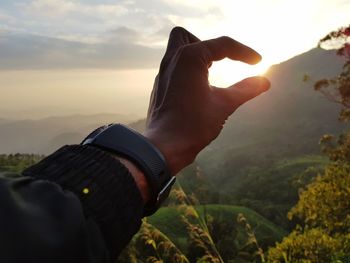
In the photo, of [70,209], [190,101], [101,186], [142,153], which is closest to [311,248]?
[190,101]

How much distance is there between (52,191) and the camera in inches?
37.0

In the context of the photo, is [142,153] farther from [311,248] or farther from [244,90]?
[311,248]

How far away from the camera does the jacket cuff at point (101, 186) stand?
1.02 meters

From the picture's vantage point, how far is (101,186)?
1079 millimetres

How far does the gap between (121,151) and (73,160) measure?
7.0 inches

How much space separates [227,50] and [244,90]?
160mm

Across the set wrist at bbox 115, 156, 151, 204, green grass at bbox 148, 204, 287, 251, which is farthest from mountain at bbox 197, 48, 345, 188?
wrist at bbox 115, 156, 151, 204

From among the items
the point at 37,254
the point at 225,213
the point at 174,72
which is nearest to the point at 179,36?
the point at 174,72

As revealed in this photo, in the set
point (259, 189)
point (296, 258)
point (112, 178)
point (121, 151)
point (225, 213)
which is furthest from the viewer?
point (259, 189)

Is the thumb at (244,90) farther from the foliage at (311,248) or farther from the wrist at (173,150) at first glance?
the foliage at (311,248)

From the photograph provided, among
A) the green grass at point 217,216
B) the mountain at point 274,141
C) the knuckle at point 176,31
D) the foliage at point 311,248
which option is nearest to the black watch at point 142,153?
the knuckle at point 176,31

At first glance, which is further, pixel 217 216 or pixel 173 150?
pixel 217 216

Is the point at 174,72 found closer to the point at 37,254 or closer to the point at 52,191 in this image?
the point at 52,191

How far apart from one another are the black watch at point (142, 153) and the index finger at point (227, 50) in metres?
0.43
